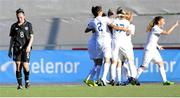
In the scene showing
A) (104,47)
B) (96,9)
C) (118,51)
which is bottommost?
(118,51)

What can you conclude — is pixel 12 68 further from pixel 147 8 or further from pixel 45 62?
pixel 147 8

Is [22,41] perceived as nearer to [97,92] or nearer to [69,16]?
[97,92]

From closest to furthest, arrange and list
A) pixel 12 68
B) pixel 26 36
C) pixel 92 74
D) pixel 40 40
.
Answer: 1. pixel 26 36
2. pixel 92 74
3. pixel 12 68
4. pixel 40 40

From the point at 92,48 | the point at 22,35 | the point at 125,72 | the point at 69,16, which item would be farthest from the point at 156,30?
the point at 69,16

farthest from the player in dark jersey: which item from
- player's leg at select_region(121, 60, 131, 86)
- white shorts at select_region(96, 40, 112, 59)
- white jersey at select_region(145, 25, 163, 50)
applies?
white jersey at select_region(145, 25, 163, 50)

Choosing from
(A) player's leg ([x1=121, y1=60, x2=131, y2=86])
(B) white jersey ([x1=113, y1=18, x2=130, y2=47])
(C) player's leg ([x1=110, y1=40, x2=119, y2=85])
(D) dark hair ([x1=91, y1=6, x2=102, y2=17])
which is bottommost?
(A) player's leg ([x1=121, y1=60, x2=131, y2=86])

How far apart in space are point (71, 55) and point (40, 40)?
361 centimetres

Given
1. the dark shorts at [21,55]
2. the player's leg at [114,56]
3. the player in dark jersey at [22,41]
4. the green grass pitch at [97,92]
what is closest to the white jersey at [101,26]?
the player's leg at [114,56]

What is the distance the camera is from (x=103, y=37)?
16.6 meters

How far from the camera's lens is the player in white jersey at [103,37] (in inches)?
649

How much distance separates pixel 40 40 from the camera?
2458 centimetres

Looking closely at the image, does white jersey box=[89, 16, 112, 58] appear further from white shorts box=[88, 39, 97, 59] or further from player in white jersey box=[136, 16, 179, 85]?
player in white jersey box=[136, 16, 179, 85]

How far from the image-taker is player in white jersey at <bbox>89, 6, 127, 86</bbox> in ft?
54.1

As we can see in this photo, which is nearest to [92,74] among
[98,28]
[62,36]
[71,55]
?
[98,28]
